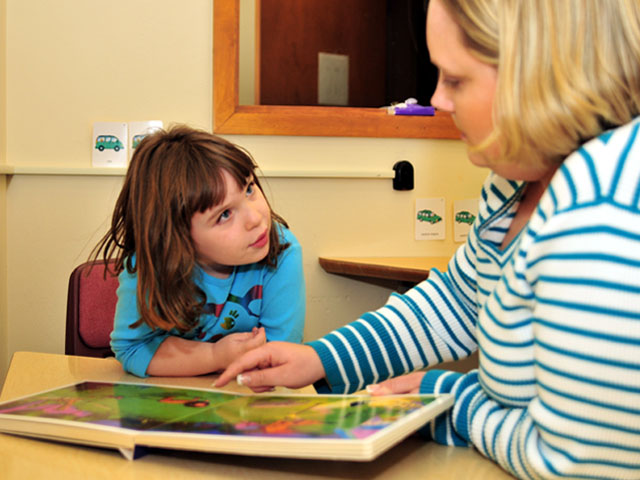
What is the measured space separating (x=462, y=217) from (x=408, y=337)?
64.9 inches

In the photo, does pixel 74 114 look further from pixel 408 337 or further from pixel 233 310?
pixel 408 337

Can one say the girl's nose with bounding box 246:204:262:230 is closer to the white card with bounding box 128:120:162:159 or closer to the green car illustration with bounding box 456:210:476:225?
the white card with bounding box 128:120:162:159

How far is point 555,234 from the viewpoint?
0.54 metres

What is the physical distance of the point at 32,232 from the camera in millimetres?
2217

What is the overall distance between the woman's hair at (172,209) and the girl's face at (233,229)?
0.01 metres

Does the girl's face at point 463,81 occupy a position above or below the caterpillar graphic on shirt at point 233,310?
above

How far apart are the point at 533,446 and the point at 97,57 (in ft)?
6.63

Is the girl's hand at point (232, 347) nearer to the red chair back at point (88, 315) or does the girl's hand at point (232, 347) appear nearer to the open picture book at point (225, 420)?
the open picture book at point (225, 420)

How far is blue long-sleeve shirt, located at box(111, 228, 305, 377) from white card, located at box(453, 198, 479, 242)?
1182mm

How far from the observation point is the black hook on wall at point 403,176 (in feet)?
7.77

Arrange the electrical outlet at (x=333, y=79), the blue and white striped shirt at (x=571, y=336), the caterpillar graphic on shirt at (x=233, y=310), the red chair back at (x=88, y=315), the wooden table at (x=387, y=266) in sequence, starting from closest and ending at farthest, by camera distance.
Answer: the blue and white striped shirt at (x=571, y=336), the caterpillar graphic on shirt at (x=233, y=310), the red chair back at (x=88, y=315), the wooden table at (x=387, y=266), the electrical outlet at (x=333, y=79)

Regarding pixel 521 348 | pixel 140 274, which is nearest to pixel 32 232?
pixel 140 274

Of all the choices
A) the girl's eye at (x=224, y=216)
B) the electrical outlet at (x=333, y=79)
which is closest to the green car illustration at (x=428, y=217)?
the electrical outlet at (x=333, y=79)

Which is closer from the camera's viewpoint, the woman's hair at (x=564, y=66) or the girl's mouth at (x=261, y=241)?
the woman's hair at (x=564, y=66)
